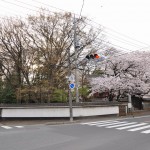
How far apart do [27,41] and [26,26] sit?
1612 mm

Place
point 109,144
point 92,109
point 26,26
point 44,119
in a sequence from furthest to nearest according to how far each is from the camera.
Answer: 1. point 26,26
2. point 92,109
3. point 44,119
4. point 109,144

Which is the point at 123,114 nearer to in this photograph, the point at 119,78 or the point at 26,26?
the point at 119,78

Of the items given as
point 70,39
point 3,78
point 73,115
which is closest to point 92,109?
point 73,115

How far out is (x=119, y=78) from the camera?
25.5 meters

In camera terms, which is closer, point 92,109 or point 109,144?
point 109,144

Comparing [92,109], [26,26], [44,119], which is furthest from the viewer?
[26,26]

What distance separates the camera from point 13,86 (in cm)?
2414

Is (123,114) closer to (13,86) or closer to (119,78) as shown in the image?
(119,78)

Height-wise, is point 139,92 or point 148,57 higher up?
point 148,57

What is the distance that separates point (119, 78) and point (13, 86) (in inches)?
485

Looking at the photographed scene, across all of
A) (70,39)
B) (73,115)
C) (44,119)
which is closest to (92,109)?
(73,115)

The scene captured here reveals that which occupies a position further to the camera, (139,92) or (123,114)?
(139,92)

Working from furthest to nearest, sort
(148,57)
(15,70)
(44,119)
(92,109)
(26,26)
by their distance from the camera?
(148,57)
(15,70)
(26,26)
(92,109)
(44,119)

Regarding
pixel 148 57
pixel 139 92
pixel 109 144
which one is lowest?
pixel 109 144
